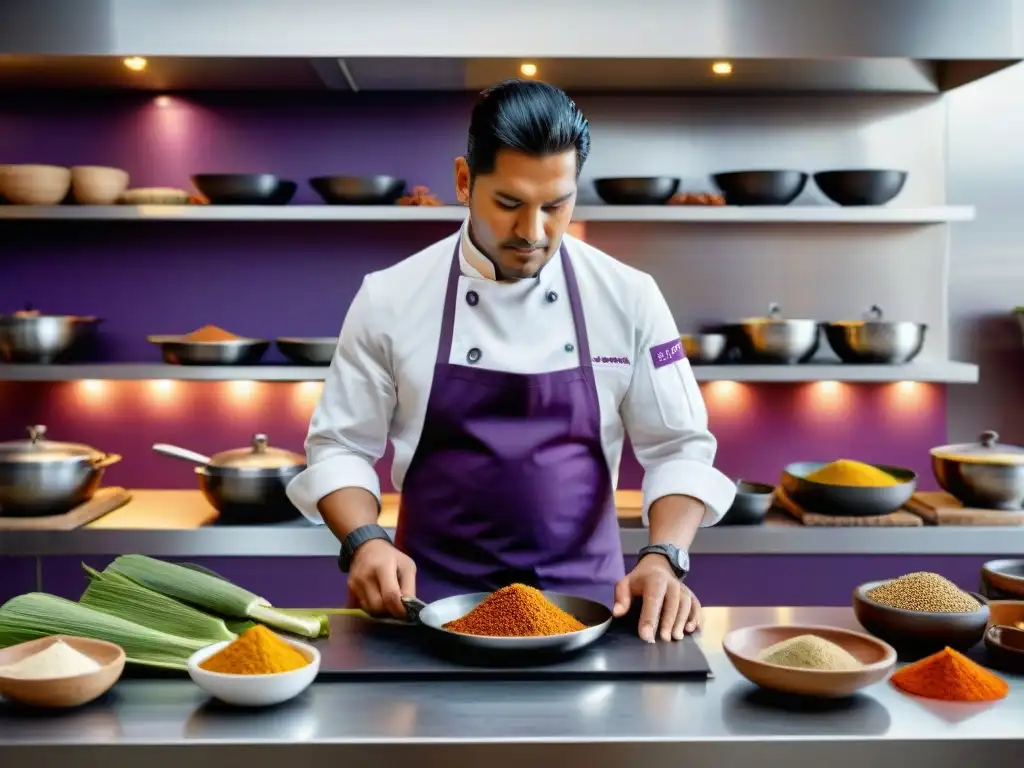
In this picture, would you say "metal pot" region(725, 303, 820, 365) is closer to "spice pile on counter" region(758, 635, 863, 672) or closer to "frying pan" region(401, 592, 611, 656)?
"frying pan" region(401, 592, 611, 656)

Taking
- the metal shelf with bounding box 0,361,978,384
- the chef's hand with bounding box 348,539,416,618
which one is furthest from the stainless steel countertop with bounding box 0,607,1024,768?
the metal shelf with bounding box 0,361,978,384

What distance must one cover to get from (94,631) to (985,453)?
2738mm

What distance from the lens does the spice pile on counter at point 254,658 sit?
56.6 inches

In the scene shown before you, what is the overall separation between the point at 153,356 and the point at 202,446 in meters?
0.37

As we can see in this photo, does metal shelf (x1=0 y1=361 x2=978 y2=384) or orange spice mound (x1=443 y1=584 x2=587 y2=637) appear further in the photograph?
metal shelf (x1=0 y1=361 x2=978 y2=384)

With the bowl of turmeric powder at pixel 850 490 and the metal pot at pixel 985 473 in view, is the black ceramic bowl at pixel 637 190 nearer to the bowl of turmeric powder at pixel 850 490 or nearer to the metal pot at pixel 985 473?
the bowl of turmeric powder at pixel 850 490

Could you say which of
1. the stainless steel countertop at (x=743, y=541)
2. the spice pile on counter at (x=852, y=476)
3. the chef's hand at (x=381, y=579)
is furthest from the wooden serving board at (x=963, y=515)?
the chef's hand at (x=381, y=579)

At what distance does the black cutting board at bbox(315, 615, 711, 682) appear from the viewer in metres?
1.54

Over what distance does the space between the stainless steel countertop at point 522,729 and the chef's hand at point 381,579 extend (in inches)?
10.1

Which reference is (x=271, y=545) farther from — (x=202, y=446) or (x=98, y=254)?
(x=98, y=254)

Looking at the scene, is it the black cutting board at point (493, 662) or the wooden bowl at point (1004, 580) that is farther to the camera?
the wooden bowl at point (1004, 580)

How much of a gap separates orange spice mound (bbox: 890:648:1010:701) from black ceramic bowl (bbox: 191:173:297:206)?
8.70 ft

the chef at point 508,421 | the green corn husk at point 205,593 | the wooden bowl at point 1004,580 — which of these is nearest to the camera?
the green corn husk at point 205,593

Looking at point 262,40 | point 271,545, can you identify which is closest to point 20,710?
point 271,545
